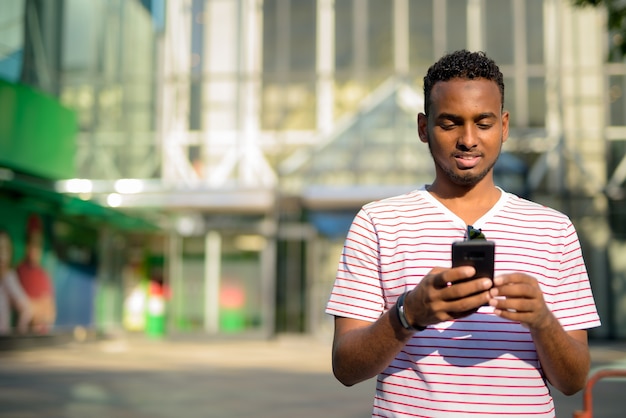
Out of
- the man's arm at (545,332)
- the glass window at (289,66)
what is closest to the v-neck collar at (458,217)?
the man's arm at (545,332)

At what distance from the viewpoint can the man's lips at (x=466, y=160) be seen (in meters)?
2.07

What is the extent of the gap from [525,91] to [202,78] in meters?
10.3

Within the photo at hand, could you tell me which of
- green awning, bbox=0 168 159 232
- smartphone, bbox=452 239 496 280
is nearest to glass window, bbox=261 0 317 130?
green awning, bbox=0 168 159 232

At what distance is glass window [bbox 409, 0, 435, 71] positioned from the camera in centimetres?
2595

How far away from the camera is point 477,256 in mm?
1714

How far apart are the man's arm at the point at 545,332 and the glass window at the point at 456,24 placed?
24.7 m

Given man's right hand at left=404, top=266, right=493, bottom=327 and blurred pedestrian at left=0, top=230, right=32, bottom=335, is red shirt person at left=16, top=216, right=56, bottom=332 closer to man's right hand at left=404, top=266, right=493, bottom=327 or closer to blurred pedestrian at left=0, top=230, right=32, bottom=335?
blurred pedestrian at left=0, top=230, right=32, bottom=335

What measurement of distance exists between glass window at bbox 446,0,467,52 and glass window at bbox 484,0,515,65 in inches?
27.2

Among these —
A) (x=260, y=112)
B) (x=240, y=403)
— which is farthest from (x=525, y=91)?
(x=240, y=403)

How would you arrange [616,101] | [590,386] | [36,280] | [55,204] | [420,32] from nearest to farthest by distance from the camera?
[590,386] → [36,280] → [55,204] → [616,101] → [420,32]

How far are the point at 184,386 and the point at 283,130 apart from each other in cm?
1570

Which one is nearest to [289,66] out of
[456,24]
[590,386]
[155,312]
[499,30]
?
[456,24]

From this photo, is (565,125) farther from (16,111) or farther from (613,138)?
(16,111)

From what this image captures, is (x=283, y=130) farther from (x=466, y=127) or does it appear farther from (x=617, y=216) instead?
(x=466, y=127)
